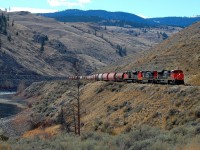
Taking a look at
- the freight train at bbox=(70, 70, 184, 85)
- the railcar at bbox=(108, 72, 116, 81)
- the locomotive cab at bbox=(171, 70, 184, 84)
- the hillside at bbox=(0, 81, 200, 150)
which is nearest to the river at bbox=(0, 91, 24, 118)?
the hillside at bbox=(0, 81, 200, 150)

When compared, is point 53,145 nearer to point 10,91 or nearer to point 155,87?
point 155,87

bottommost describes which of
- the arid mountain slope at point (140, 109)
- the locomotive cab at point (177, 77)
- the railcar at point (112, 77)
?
the railcar at point (112, 77)

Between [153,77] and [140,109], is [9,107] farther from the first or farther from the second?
[140,109]

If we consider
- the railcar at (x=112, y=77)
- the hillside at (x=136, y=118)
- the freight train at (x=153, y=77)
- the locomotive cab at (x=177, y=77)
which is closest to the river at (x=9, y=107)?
the hillside at (x=136, y=118)

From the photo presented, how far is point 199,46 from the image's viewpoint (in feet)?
266

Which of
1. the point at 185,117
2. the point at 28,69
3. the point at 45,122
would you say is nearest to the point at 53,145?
the point at 185,117

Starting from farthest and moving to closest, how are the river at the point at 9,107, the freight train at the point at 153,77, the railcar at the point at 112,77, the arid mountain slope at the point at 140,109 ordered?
the river at the point at 9,107
the railcar at the point at 112,77
the freight train at the point at 153,77
the arid mountain slope at the point at 140,109

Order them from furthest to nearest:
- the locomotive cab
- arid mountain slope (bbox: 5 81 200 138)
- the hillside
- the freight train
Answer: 1. the freight train
2. the locomotive cab
3. arid mountain slope (bbox: 5 81 200 138)
4. the hillside

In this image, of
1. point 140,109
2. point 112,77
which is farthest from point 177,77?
point 112,77

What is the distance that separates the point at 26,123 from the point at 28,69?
130519 mm

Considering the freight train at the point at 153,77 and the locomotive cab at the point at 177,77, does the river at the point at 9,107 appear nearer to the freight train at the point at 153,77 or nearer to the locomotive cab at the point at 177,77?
the freight train at the point at 153,77

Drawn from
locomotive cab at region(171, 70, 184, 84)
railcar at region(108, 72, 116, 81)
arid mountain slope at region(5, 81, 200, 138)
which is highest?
locomotive cab at region(171, 70, 184, 84)

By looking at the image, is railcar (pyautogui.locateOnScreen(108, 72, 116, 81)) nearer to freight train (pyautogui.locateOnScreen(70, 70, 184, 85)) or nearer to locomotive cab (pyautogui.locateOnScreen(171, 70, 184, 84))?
freight train (pyautogui.locateOnScreen(70, 70, 184, 85))

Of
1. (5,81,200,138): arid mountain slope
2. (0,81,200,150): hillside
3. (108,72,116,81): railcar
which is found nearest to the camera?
(0,81,200,150): hillside
